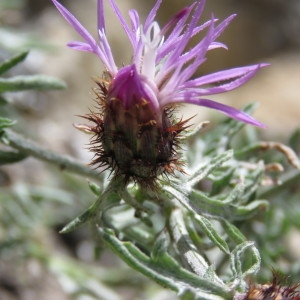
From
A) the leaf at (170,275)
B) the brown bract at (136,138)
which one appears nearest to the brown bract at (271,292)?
the leaf at (170,275)

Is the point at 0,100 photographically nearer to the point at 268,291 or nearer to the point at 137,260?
the point at 137,260

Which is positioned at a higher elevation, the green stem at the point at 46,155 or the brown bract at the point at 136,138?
the brown bract at the point at 136,138

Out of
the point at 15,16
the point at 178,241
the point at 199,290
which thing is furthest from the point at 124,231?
the point at 15,16

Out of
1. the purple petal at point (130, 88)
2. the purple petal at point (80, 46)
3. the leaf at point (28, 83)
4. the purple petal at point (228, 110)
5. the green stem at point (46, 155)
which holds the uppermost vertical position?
the purple petal at point (80, 46)

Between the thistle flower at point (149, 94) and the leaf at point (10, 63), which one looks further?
the leaf at point (10, 63)

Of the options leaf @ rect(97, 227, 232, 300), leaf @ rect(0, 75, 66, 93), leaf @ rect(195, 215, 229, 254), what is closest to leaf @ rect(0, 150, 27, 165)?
leaf @ rect(0, 75, 66, 93)

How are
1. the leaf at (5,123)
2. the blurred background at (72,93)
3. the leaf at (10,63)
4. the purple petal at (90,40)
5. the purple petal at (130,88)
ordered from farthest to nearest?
the blurred background at (72,93) → the leaf at (10,63) → the leaf at (5,123) → the purple petal at (90,40) → the purple petal at (130,88)

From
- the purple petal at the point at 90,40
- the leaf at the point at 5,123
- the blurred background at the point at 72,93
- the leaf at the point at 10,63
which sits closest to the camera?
the purple petal at the point at 90,40

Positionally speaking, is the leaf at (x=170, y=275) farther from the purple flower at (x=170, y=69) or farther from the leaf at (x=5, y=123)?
the leaf at (x=5, y=123)
